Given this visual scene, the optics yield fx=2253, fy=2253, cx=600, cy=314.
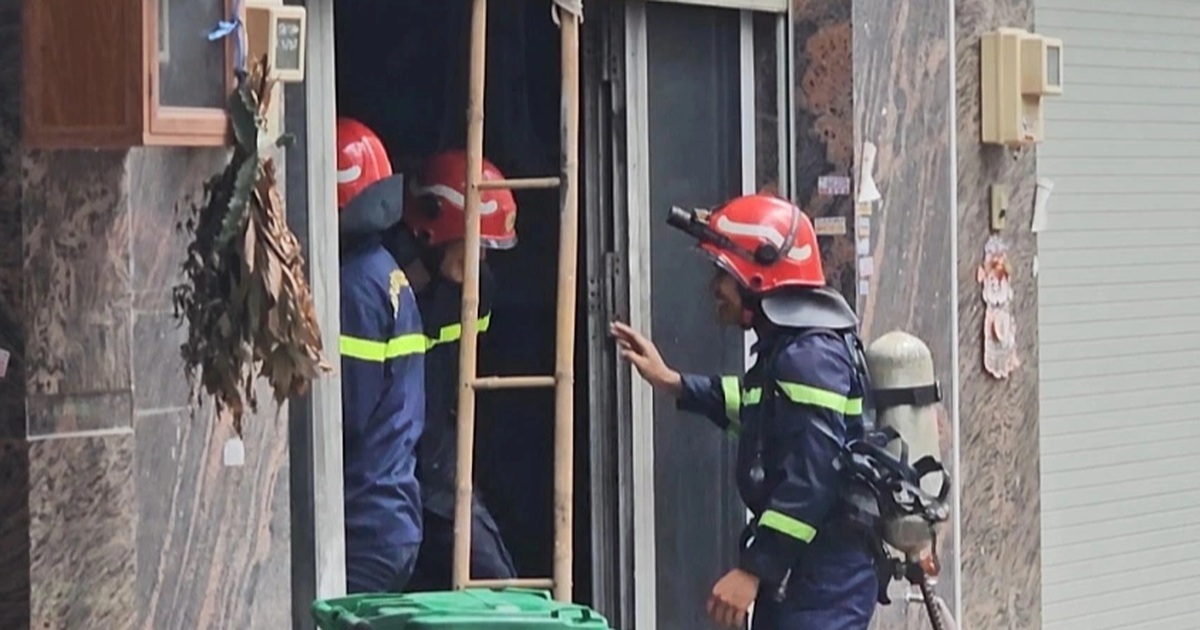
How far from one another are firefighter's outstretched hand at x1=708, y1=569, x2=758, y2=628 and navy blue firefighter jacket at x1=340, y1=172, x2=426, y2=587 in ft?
2.99

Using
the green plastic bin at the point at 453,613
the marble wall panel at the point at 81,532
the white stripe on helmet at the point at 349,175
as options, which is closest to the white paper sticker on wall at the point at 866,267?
the white stripe on helmet at the point at 349,175

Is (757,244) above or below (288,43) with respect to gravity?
below

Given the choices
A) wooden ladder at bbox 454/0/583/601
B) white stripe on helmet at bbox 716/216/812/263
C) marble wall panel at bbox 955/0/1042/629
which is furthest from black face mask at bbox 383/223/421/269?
marble wall panel at bbox 955/0/1042/629

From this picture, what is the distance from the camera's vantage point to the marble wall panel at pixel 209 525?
217 inches

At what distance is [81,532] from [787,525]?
7.48 feet

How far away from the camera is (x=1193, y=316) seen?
35.8ft

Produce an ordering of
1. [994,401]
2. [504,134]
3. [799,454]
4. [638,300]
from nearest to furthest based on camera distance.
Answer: [799,454]
[638,300]
[504,134]
[994,401]

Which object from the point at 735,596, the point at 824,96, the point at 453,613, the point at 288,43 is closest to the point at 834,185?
the point at 824,96

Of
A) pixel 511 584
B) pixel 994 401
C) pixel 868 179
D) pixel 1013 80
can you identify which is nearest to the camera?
pixel 511 584

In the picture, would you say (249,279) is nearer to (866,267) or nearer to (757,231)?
(757,231)

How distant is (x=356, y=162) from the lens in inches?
267

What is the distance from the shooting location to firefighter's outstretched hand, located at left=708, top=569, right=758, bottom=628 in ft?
21.6

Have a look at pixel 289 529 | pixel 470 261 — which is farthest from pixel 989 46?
pixel 289 529

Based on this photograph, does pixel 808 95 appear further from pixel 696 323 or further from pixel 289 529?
pixel 289 529
